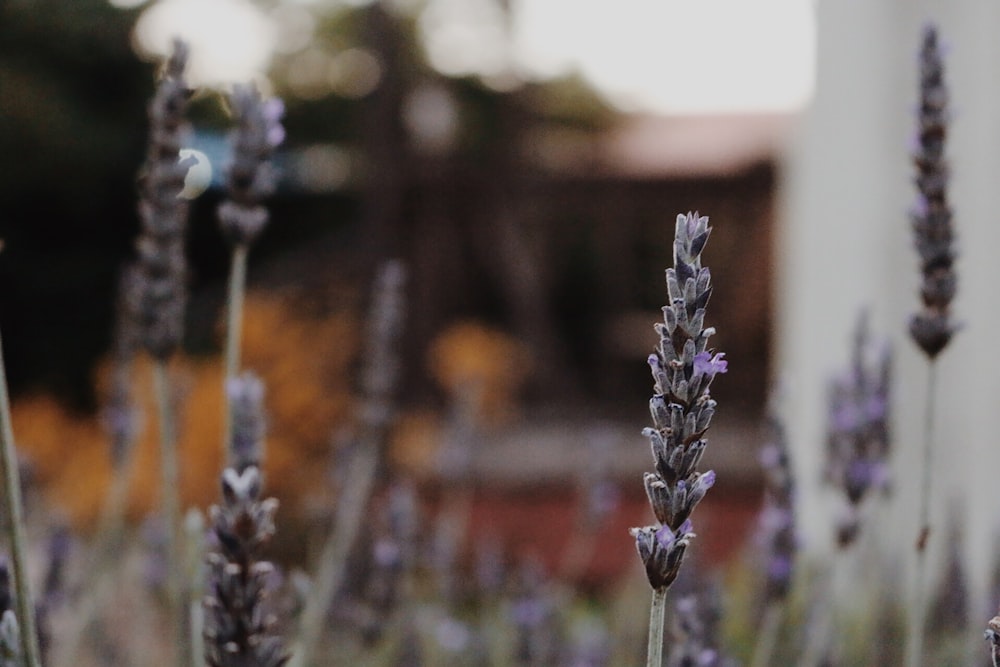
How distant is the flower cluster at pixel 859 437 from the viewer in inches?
69.6

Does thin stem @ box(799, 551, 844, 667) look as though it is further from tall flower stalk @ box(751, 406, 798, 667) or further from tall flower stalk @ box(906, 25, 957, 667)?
tall flower stalk @ box(906, 25, 957, 667)

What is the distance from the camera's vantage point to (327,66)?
48.1ft

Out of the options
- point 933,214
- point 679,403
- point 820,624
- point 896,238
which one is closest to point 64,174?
point 896,238

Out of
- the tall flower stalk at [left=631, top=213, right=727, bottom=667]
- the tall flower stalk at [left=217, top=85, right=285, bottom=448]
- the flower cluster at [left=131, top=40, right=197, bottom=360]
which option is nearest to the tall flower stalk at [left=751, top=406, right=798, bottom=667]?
the tall flower stalk at [left=631, top=213, right=727, bottom=667]

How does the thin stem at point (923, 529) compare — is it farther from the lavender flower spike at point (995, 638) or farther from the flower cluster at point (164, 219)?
the flower cluster at point (164, 219)

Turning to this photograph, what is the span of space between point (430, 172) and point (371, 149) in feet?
2.00

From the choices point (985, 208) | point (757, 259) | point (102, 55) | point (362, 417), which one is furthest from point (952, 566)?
point (757, 259)

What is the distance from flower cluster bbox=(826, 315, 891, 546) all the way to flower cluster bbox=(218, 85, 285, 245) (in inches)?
38.4

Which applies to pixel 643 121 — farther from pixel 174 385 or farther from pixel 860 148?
pixel 174 385

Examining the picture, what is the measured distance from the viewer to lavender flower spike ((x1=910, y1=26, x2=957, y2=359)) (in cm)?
143

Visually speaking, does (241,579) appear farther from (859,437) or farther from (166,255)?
(859,437)

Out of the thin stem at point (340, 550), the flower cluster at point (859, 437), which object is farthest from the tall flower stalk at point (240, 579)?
the thin stem at point (340, 550)

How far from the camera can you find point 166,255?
1.64 meters

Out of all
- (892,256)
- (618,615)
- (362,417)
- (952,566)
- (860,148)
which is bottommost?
(618,615)
